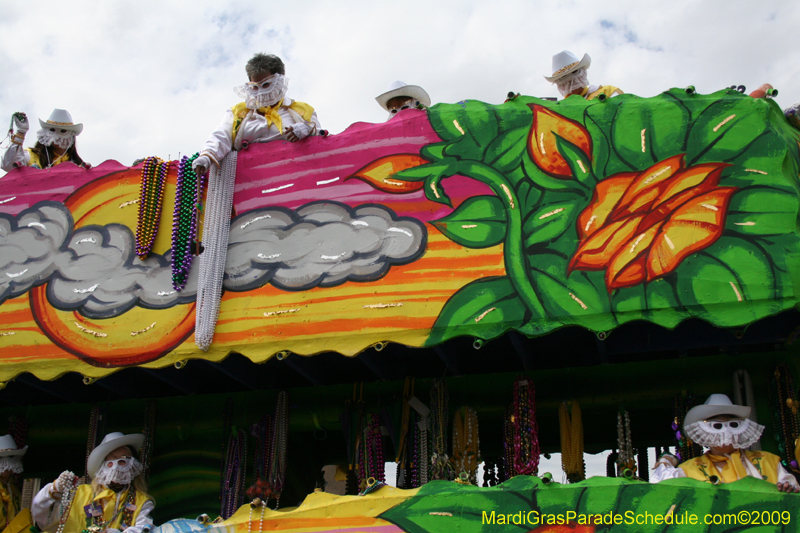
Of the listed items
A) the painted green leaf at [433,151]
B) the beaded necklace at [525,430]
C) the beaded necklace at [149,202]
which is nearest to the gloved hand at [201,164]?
the beaded necklace at [149,202]

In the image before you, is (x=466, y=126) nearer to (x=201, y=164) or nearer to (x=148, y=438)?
(x=201, y=164)

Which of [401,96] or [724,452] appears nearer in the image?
[724,452]

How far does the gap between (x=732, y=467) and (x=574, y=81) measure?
3194 mm

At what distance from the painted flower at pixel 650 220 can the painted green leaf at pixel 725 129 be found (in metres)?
0.09

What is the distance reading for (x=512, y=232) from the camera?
5379mm

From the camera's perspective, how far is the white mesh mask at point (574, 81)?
6527 mm

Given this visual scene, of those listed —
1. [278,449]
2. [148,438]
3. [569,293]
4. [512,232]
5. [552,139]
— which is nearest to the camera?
[569,293]

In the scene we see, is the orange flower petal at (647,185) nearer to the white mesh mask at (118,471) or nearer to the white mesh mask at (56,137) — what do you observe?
the white mesh mask at (118,471)

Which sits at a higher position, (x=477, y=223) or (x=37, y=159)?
(x=37, y=159)

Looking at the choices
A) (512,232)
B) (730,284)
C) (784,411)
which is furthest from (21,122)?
(784,411)

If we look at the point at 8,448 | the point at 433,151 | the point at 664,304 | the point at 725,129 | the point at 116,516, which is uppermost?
the point at 433,151

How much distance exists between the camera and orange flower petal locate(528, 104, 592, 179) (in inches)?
216

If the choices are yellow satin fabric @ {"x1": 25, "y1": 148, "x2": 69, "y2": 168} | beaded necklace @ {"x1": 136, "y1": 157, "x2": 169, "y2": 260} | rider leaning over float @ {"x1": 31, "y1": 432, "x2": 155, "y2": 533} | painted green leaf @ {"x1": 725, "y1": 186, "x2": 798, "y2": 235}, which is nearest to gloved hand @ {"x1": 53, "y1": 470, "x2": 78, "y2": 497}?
rider leaning over float @ {"x1": 31, "y1": 432, "x2": 155, "y2": 533}

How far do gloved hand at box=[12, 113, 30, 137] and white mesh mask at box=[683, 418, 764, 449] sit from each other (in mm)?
5947
